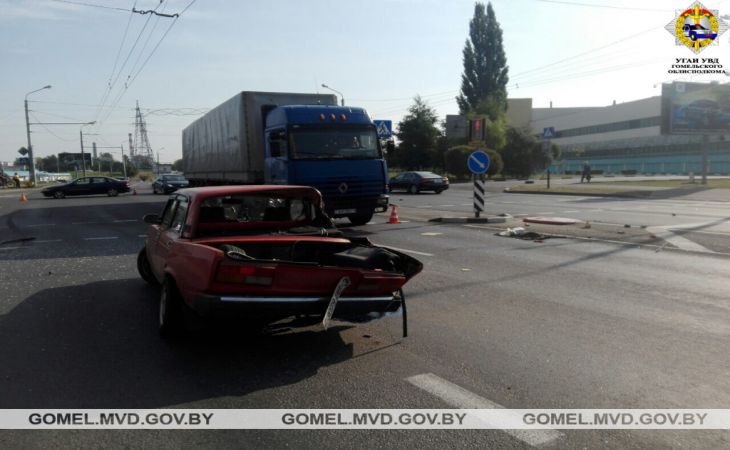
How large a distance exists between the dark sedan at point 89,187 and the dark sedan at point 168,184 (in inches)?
102

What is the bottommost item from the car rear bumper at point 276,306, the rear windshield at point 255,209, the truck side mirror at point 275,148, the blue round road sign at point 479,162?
the car rear bumper at point 276,306

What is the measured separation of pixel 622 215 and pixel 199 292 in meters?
16.0

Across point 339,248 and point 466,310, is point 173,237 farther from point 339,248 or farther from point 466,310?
point 466,310

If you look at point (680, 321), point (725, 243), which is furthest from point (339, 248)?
point (725, 243)

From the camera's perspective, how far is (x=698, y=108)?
118ft

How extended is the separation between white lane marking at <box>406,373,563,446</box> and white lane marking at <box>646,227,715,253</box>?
830 cm

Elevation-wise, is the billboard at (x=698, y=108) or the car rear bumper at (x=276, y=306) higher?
the billboard at (x=698, y=108)

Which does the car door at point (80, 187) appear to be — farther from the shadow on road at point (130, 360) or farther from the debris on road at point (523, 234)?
the shadow on road at point (130, 360)

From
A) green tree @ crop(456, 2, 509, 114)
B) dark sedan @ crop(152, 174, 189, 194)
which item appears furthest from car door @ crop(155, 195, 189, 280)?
green tree @ crop(456, 2, 509, 114)

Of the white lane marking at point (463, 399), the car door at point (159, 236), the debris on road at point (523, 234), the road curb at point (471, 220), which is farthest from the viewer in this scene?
the road curb at point (471, 220)

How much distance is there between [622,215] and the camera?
17.4m

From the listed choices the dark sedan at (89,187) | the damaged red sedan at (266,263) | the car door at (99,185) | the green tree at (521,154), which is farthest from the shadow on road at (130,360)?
the green tree at (521,154)

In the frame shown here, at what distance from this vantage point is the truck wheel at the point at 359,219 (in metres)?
14.1

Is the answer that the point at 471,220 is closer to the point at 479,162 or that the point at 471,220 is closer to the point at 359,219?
the point at 479,162
